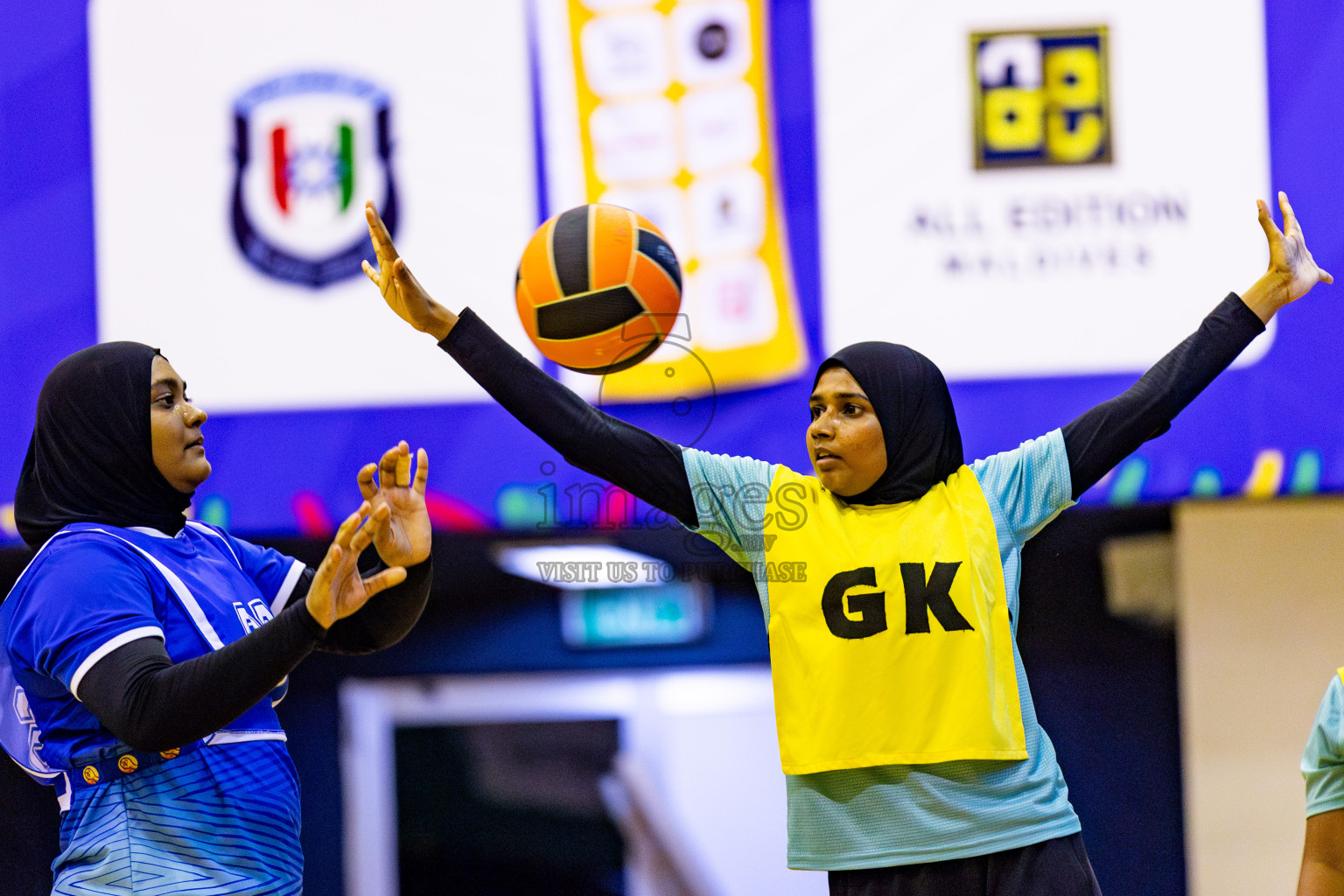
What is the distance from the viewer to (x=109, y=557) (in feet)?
6.89

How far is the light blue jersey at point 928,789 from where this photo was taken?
2328 mm

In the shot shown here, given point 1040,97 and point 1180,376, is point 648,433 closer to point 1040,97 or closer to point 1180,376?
point 1180,376

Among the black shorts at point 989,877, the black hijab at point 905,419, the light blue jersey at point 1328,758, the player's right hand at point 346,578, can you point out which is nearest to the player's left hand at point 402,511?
the player's right hand at point 346,578

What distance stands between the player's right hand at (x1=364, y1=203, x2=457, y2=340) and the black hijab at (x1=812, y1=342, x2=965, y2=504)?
0.81m

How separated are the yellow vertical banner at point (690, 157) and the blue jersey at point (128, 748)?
1871 millimetres

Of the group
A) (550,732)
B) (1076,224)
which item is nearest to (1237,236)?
(1076,224)

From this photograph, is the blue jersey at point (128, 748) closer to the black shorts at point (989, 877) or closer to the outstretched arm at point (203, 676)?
the outstretched arm at point (203, 676)

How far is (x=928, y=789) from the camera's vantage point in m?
2.35

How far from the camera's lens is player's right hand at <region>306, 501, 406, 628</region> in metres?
1.94

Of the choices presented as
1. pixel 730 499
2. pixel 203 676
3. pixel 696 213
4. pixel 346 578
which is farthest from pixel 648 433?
pixel 696 213

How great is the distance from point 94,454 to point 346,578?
0.60 meters

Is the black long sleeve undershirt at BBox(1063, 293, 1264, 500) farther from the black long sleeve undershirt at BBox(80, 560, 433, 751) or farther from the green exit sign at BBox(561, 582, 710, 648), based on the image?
the green exit sign at BBox(561, 582, 710, 648)

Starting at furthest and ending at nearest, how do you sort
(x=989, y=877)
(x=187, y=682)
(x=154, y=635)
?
(x=989, y=877) < (x=154, y=635) < (x=187, y=682)

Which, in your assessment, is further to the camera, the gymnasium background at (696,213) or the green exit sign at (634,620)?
the green exit sign at (634,620)
